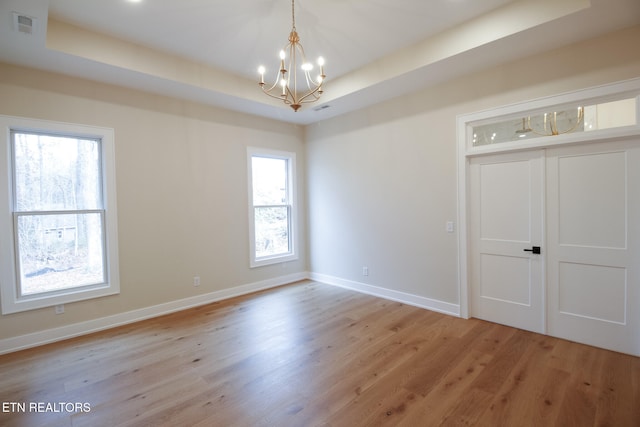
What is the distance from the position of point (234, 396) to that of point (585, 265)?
3.40 metres

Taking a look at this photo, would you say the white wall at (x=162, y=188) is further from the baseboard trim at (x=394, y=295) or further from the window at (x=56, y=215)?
the baseboard trim at (x=394, y=295)

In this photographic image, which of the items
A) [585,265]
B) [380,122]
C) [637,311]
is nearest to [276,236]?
[380,122]

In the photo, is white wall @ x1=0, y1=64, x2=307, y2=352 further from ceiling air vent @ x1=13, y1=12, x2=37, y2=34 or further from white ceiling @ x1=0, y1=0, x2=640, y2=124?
ceiling air vent @ x1=13, y1=12, x2=37, y2=34

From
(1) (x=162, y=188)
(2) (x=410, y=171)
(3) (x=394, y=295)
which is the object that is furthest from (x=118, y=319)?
(2) (x=410, y=171)

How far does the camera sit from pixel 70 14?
2.71 m

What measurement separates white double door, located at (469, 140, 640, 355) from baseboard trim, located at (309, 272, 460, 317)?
30 cm

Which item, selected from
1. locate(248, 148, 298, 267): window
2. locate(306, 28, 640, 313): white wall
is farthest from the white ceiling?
locate(248, 148, 298, 267): window

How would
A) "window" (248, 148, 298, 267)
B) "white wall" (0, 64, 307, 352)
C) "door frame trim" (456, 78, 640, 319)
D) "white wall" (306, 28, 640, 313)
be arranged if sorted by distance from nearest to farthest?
"door frame trim" (456, 78, 640, 319), "white wall" (306, 28, 640, 313), "white wall" (0, 64, 307, 352), "window" (248, 148, 298, 267)

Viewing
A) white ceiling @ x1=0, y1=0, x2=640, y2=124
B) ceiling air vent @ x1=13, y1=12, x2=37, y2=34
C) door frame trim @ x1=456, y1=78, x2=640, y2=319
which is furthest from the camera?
door frame trim @ x1=456, y1=78, x2=640, y2=319

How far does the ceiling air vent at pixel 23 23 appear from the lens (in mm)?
2350

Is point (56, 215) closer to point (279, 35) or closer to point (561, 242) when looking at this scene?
point (279, 35)

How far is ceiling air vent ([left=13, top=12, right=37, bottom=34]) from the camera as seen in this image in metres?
2.35

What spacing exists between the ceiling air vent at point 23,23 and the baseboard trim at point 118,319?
9.43ft

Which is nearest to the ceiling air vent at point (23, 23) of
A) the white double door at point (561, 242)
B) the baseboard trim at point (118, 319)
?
the baseboard trim at point (118, 319)
